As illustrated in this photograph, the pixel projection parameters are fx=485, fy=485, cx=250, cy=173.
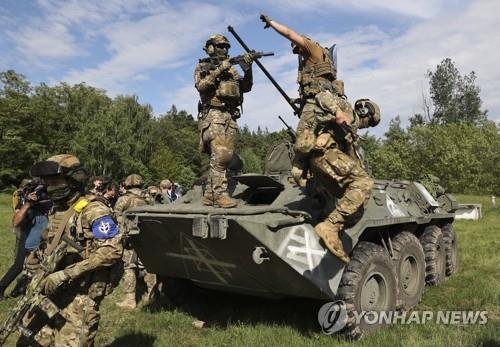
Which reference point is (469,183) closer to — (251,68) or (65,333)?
(251,68)

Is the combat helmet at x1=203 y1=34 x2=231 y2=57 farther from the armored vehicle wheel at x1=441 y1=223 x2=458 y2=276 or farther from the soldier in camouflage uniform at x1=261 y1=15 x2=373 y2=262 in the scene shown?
the armored vehicle wheel at x1=441 y1=223 x2=458 y2=276

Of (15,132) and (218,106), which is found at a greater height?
(15,132)

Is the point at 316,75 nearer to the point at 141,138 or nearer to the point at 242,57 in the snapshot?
the point at 242,57

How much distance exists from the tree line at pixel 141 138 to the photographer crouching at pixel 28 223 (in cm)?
2320

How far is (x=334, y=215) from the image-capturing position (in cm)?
434

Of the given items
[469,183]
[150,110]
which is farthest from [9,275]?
[150,110]

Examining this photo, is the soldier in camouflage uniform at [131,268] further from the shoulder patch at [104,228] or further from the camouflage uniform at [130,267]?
the shoulder patch at [104,228]

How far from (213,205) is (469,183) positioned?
32.3m

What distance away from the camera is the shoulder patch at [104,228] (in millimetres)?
3271

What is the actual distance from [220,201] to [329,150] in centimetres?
124

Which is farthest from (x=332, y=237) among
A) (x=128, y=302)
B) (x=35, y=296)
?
(x=128, y=302)

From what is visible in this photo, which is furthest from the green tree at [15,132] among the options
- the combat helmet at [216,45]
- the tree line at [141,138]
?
the combat helmet at [216,45]

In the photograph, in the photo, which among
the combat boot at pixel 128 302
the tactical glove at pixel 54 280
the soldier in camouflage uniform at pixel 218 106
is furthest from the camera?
the combat boot at pixel 128 302

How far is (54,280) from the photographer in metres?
3.14
